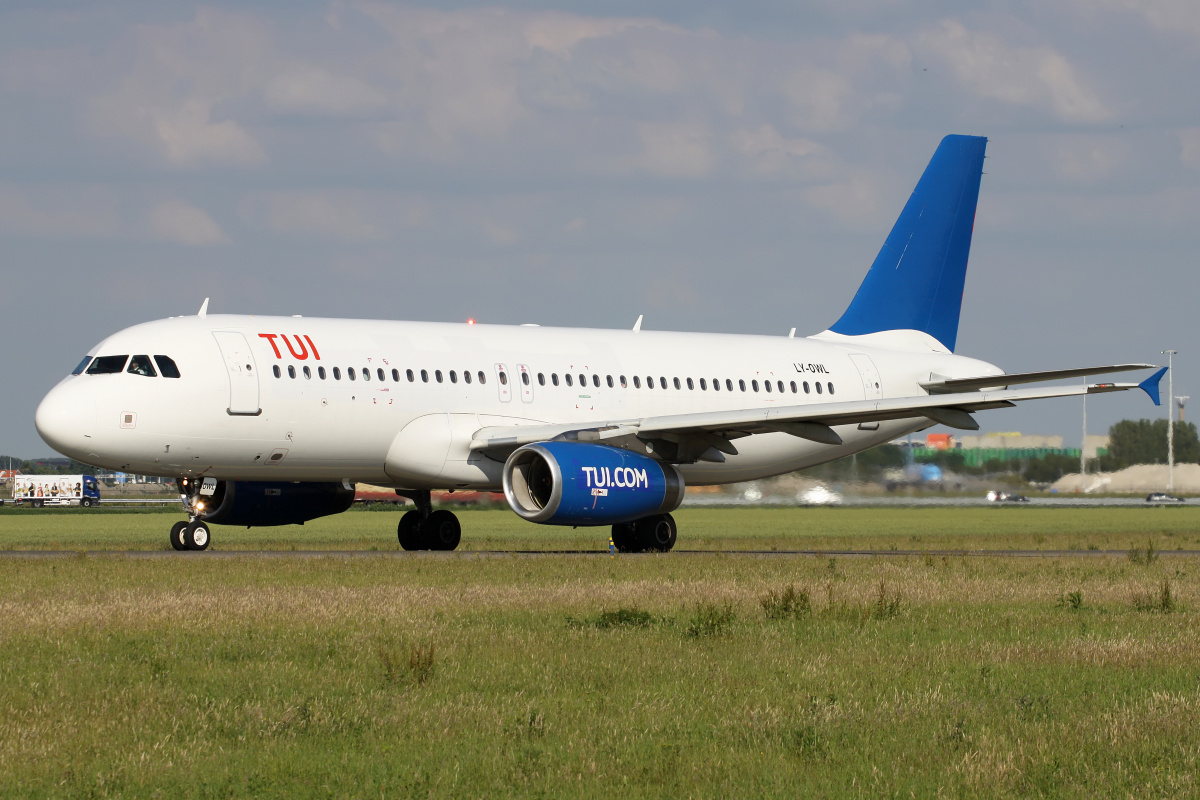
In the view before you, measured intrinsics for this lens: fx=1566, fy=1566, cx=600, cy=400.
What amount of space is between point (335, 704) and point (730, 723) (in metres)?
2.49

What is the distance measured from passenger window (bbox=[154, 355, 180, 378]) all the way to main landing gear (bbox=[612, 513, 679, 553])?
801 cm

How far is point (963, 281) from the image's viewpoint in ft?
113

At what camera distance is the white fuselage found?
76.4ft

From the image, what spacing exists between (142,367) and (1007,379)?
1528cm

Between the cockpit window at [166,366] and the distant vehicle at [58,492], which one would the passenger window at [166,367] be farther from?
the distant vehicle at [58,492]

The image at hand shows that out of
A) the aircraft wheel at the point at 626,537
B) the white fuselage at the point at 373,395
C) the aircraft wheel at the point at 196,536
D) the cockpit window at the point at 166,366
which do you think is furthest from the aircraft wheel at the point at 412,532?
the cockpit window at the point at 166,366

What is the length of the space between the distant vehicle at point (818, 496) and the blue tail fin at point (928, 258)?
7037 millimetres

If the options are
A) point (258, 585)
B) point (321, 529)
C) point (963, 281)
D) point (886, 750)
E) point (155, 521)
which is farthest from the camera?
point (155, 521)

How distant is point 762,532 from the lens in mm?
40094

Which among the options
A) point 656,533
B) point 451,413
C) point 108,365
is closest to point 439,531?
point 451,413

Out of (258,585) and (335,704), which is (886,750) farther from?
(258,585)

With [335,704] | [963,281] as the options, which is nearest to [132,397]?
[335,704]

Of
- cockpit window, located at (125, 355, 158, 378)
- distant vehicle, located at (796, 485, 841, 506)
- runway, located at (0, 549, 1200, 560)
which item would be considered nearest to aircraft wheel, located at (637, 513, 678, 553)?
runway, located at (0, 549, 1200, 560)

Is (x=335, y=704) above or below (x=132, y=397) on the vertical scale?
below
